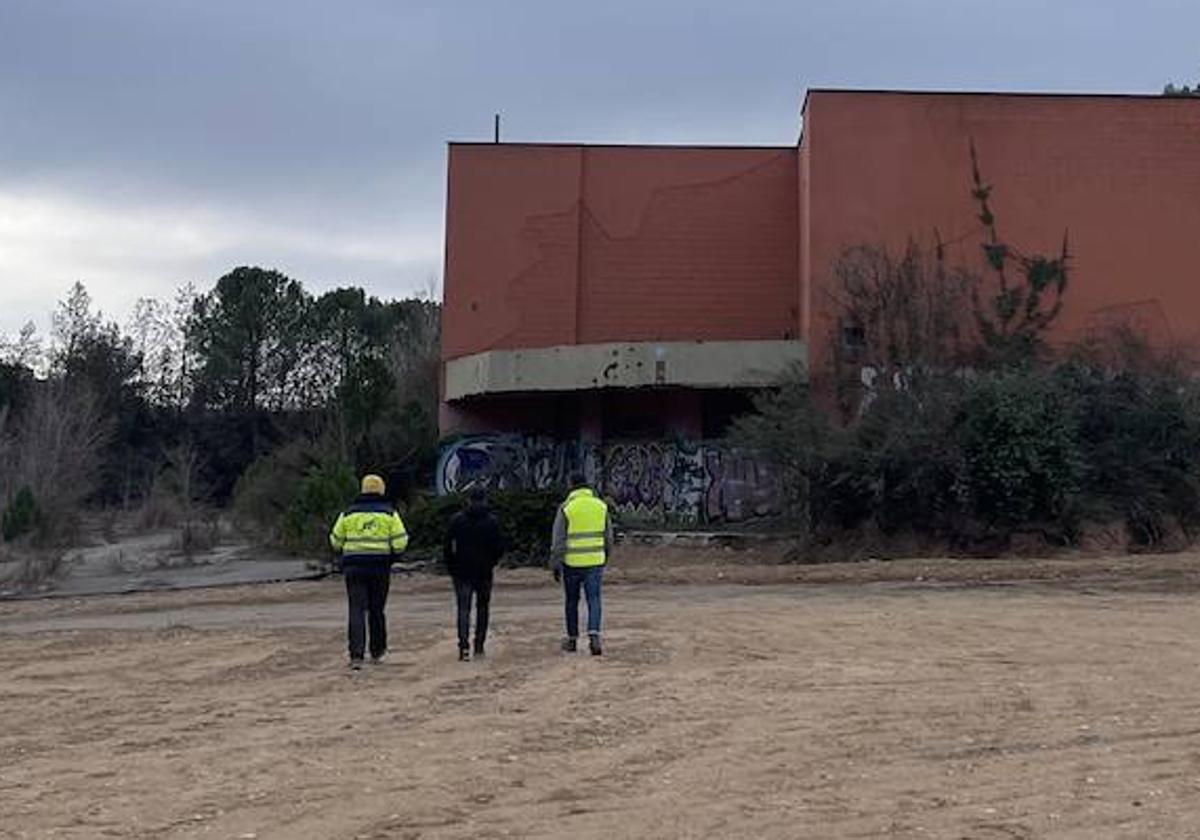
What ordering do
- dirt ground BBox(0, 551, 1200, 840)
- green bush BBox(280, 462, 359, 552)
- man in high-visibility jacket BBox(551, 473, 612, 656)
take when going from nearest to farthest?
dirt ground BBox(0, 551, 1200, 840)
man in high-visibility jacket BBox(551, 473, 612, 656)
green bush BBox(280, 462, 359, 552)

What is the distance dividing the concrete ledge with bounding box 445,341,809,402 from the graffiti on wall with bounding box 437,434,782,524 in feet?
6.23

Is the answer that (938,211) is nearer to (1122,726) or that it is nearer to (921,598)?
(921,598)

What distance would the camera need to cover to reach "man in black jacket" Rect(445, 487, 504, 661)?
1439cm

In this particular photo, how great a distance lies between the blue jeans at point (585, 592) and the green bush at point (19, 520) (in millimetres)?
24369

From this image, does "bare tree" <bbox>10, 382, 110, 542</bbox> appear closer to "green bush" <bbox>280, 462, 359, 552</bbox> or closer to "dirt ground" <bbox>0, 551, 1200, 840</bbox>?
"green bush" <bbox>280, 462, 359, 552</bbox>

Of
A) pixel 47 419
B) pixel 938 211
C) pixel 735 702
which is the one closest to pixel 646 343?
pixel 938 211

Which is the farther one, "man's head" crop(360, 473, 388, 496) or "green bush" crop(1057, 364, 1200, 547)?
"green bush" crop(1057, 364, 1200, 547)

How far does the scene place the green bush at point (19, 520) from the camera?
3488cm

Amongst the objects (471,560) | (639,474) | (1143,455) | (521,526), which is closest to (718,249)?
(639,474)

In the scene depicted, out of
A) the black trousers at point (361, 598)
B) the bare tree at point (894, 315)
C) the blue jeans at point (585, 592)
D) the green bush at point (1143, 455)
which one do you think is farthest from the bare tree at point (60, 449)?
the blue jeans at point (585, 592)

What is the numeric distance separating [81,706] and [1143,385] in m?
22.6

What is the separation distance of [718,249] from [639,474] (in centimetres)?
623

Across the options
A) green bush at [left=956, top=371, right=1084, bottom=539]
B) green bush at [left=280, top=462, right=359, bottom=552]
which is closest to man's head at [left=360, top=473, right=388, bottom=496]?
green bush at [left=280, top=462, right=359, bottom=552]

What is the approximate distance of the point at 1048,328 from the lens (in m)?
32.3
